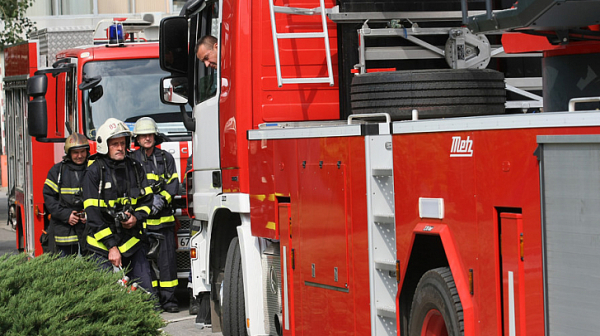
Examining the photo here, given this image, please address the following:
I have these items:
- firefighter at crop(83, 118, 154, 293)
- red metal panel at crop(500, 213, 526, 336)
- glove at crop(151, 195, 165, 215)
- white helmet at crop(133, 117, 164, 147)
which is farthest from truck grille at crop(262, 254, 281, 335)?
white helmet at crop(133, 117, 164, 147)

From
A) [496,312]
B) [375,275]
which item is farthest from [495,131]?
[375,275]

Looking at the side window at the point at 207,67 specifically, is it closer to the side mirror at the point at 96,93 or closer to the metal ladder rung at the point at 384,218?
the metal ladder rung at the point at 384,218

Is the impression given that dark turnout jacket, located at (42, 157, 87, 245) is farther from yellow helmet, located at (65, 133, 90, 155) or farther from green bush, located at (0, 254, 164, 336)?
green bush, located at (0, 254, 164, 336)

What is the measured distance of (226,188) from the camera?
7.36m

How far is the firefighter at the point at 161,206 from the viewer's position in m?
9.91

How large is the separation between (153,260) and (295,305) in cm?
448

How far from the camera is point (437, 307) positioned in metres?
4.52

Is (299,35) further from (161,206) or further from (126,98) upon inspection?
(126,98)

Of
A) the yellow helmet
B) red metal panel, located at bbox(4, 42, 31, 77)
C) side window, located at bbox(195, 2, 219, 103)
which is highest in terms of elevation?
red metal panel, located at bbox(4, 42, 31, 77)

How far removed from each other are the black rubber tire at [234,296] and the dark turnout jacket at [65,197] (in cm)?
327

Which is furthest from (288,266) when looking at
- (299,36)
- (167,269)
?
(167,269)

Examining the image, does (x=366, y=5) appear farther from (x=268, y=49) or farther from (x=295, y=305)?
(x=295, y=305)

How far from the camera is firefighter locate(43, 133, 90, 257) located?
1002 centimetres

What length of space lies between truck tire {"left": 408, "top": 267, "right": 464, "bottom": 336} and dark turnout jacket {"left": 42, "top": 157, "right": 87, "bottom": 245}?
6.01 meters
